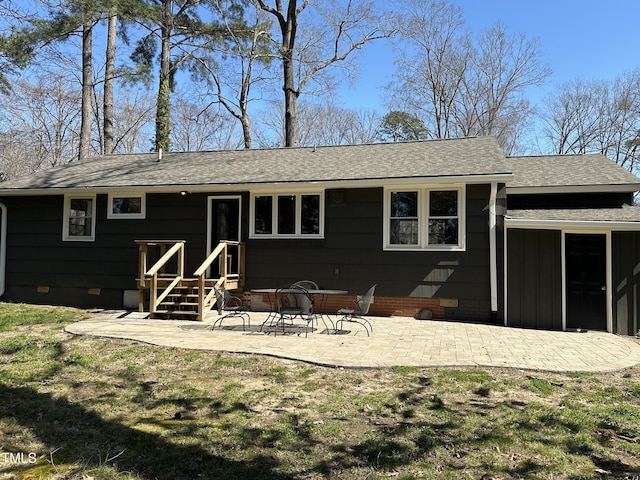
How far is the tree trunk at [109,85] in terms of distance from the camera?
18.6 m

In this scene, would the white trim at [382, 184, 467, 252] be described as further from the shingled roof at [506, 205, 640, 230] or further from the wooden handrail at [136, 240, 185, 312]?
the wooden handrail at [136, 240, 185, 312]

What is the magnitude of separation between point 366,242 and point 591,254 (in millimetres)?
4192

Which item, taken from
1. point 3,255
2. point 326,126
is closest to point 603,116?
point 326,126

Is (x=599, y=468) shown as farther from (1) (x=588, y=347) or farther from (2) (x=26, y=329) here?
(2) (x=26, y=329)

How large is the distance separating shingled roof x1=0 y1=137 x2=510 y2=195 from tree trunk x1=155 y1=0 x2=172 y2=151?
17.4 ft

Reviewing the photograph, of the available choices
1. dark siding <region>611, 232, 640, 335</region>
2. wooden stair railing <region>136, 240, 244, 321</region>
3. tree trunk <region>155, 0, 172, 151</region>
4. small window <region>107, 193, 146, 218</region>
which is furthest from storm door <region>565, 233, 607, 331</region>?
tree trunk <region>155, 0, 172, 151</region>

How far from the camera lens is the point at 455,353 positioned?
222 inches

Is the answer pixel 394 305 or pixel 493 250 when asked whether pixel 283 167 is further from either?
pixel 493 250

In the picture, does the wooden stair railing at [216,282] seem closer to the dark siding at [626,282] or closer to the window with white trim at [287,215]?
the window with white trim at [287,215]

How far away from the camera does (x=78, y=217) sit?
1080 centimetres

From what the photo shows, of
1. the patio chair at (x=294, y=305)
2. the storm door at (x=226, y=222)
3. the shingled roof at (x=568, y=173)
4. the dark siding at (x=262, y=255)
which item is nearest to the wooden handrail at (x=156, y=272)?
the dark siding at (x=262, y=255)

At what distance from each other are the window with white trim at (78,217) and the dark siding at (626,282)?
1123 cm

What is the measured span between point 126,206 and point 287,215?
13.0 feet

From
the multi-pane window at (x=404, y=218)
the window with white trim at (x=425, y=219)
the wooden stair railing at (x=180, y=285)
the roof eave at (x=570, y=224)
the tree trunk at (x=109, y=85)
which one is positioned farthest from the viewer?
the tree trunk at (x=109, y=85)
